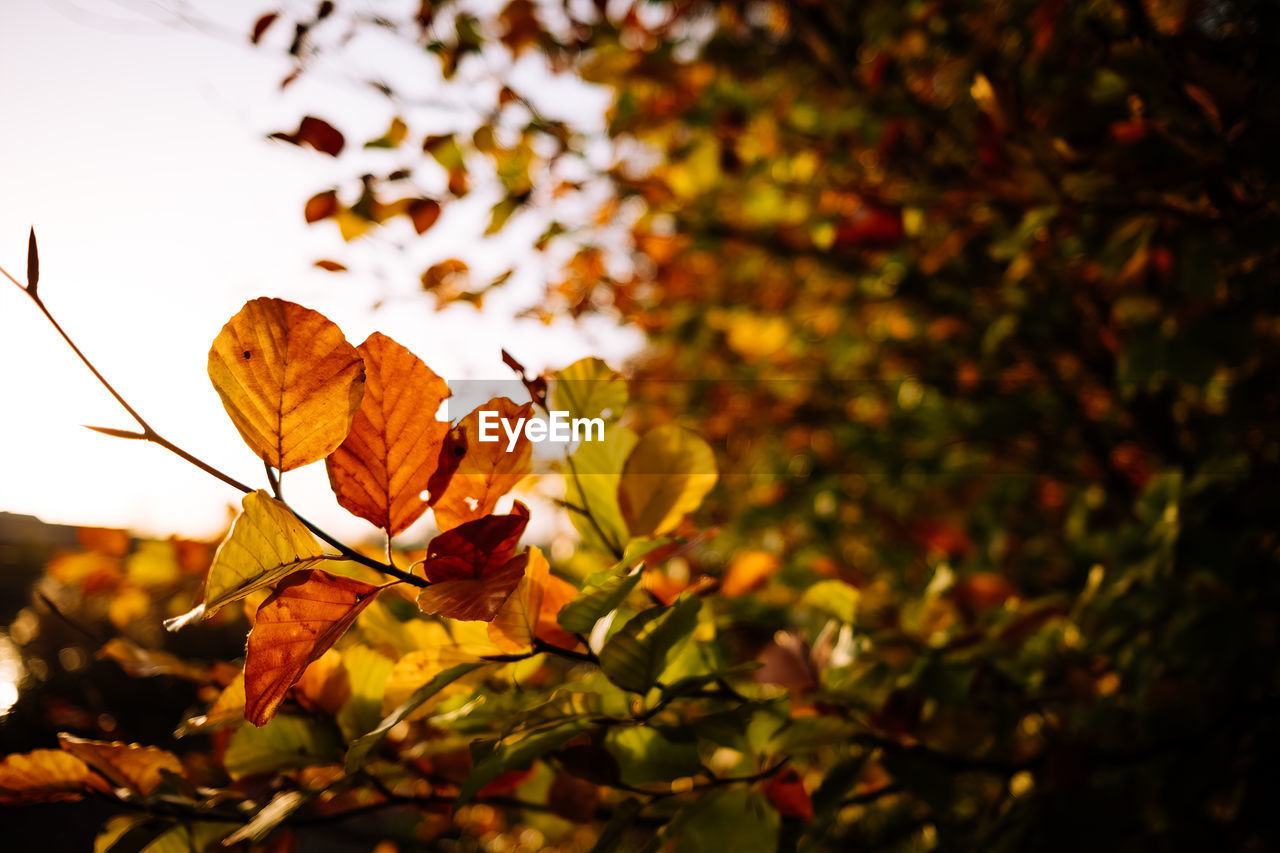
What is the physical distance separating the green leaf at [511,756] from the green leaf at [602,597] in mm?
63

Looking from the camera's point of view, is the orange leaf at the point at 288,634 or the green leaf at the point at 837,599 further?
the green leaf at the point at 837,599

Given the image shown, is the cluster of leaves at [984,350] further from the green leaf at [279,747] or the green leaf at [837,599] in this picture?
the green leaf at [279,747]

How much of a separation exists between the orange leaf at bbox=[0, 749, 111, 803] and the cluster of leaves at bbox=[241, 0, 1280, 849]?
476mm

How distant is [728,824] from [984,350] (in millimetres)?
1301

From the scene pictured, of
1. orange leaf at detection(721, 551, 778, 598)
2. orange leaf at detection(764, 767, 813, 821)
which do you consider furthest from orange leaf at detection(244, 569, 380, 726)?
orange leaf at detection(721, 551, 778, 598)

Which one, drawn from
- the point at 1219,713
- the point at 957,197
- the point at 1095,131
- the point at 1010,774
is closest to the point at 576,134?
the point at 957,197

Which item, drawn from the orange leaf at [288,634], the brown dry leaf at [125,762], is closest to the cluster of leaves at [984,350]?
the orange leaf at [288,634]

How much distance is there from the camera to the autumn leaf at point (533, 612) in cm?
41

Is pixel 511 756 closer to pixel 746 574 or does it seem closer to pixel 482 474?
pixel 482 474

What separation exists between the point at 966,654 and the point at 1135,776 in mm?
363

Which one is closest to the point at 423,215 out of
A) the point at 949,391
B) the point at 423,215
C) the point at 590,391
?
the point at 423,215

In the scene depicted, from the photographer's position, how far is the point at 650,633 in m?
0.40

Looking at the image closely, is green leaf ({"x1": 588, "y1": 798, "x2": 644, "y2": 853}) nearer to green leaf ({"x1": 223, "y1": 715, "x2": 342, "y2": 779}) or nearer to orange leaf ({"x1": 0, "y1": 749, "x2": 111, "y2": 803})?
green leaf ({"x1": 223, "y1": 715, "x2": 342, "y2": 779})

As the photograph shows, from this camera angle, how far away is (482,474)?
0.41m
